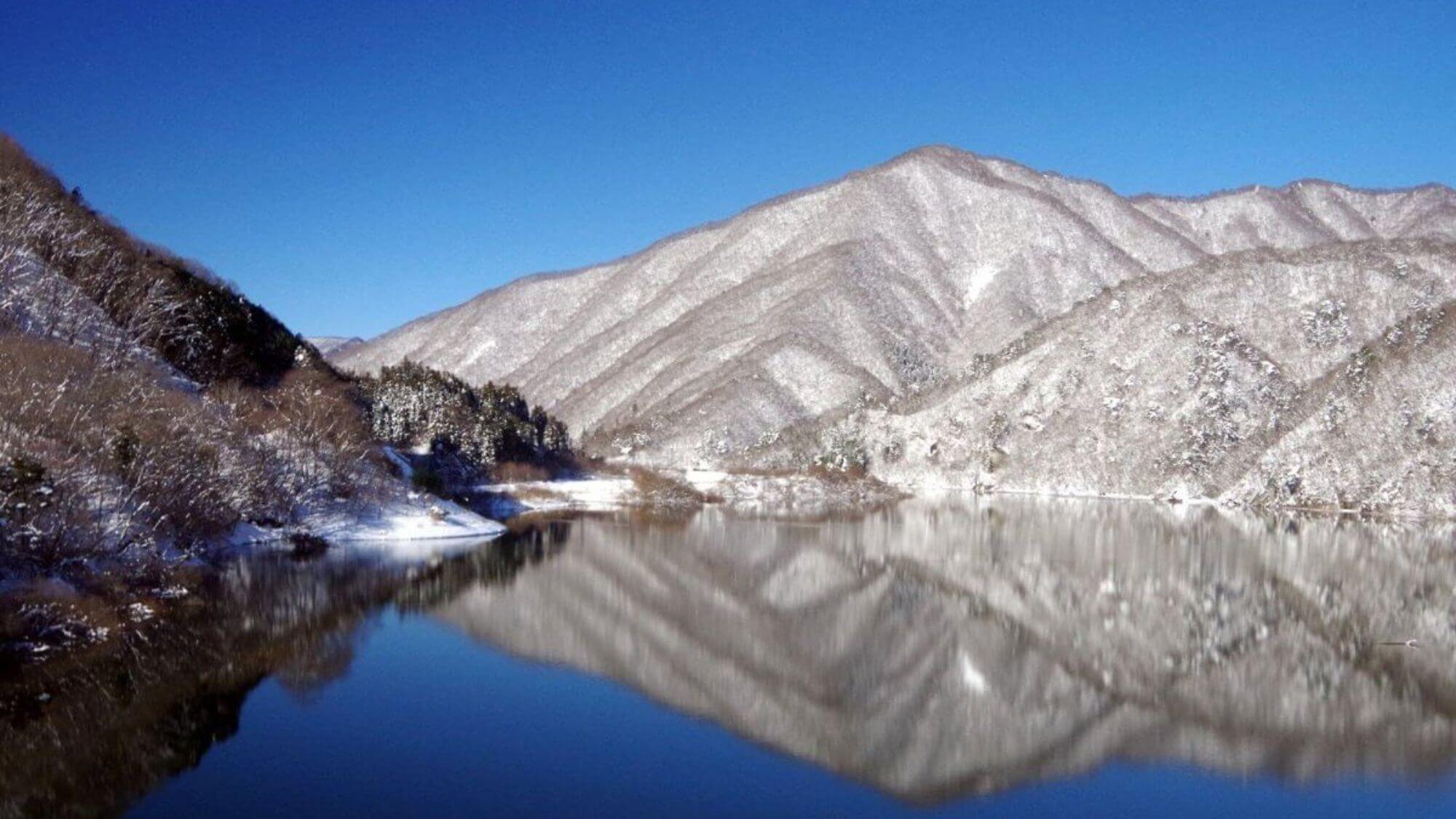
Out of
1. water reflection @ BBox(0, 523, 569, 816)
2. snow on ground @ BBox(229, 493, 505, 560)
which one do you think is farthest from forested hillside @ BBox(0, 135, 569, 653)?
water reflection @ BBox(0, 523, 569, 816)

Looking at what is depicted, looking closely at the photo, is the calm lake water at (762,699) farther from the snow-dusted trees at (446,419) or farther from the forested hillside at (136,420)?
the snow-dusted trees at (446,419)

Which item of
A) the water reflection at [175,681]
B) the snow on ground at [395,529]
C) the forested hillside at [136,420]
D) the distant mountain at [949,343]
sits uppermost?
the distant mountain at [949,343]

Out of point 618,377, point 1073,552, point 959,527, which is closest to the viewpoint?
point 1073,552

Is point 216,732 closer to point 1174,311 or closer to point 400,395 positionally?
point 400,395

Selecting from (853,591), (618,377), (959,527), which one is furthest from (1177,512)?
(618,377)

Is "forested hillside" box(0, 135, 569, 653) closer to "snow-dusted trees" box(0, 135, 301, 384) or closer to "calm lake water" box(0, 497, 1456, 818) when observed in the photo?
"snow-dusted trees" box(0, 135, 301, 384)

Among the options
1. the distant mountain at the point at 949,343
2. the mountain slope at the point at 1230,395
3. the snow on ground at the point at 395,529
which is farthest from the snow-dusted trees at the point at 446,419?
the mountain slope at the point at 1230,395
